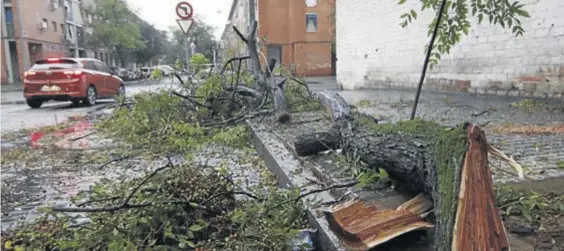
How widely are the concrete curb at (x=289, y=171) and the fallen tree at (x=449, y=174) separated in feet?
0.79

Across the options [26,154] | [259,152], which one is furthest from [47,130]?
[259,152]

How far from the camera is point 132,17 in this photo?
44500 millimetres

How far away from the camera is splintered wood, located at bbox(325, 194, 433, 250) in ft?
6.58

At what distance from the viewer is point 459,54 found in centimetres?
941

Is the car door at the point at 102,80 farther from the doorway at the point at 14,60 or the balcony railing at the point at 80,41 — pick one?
the balcony railing at the point at 80,41

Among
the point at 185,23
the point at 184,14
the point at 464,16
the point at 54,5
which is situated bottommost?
the point at 464,16

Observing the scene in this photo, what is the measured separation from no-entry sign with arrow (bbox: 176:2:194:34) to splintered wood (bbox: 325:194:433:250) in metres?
7.88

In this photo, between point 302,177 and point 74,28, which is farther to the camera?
point 74,28

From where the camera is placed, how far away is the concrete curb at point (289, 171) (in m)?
2.21

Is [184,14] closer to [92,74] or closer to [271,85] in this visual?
[271,85]

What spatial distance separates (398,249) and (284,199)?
2.67 ft

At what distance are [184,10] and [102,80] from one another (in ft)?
16.0

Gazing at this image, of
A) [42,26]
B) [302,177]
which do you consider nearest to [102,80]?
[302,177]

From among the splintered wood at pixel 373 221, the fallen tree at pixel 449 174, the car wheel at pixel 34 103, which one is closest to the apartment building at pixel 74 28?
the car wheel at pixel 34 103
